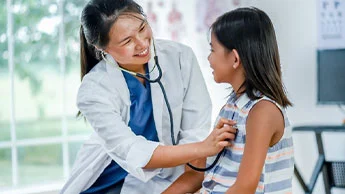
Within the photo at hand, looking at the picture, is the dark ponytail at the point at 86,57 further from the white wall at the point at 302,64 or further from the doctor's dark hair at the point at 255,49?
the white wall at the point at 302,64

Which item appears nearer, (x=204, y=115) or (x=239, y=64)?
(x=239, y=64)

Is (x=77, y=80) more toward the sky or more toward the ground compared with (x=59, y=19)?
more toward the ground

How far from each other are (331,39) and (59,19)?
1.68 meters

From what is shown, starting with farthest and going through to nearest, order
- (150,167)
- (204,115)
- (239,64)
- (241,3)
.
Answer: (241,3) → (204,115) → (150,167) → (239,64)

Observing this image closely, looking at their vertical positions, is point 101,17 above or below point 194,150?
above

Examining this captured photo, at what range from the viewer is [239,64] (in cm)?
142

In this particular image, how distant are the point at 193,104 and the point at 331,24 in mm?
2029

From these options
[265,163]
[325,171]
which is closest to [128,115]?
[265,163]

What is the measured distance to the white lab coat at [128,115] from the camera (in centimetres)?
164

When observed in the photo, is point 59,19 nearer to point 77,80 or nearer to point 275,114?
point 77,80

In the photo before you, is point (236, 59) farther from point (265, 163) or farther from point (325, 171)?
point (325, 171)

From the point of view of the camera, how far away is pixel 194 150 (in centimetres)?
147

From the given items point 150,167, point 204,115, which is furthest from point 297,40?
point 150,167

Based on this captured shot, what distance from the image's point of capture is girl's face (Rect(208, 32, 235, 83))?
143 centimetres
